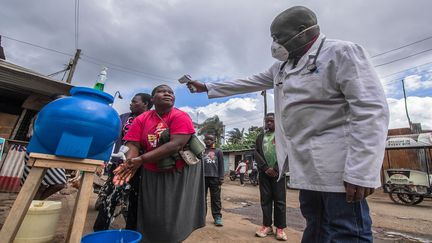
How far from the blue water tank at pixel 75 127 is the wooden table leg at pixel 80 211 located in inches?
6.8

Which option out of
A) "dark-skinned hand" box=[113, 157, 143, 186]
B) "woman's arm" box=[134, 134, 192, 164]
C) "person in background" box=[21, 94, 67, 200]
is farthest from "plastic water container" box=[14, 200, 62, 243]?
"woman's arm" box=[134, 134, 192, 164]

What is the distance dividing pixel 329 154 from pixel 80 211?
5.03 ft

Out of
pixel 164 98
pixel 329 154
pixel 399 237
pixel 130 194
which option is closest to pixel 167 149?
pixel 164 98

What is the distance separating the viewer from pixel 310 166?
1.39 meters

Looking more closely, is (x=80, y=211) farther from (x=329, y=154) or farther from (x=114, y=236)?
(x=329, y=154)

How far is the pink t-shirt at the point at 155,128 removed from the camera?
7.34 ft

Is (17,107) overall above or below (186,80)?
above

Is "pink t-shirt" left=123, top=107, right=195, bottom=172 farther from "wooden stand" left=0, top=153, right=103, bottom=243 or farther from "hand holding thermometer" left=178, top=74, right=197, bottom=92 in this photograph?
"wooden stand" left=0, top=153, right=103, bottom=243

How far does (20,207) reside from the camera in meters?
1.53

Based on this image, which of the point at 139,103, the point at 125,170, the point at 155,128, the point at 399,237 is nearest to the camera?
the point at 125,170

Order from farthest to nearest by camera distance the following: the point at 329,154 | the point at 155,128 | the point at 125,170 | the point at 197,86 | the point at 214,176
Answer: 1. the point at 214,176
2. the point at 155,128
3. the point at 197,86
4. the point at 125,170
5. the point at 329,154

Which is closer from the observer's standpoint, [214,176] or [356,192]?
[356,192]

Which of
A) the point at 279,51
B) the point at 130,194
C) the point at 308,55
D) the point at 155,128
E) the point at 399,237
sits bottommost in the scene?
the point at 399,237

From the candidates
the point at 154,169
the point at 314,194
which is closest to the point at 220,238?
the point at 154,169
